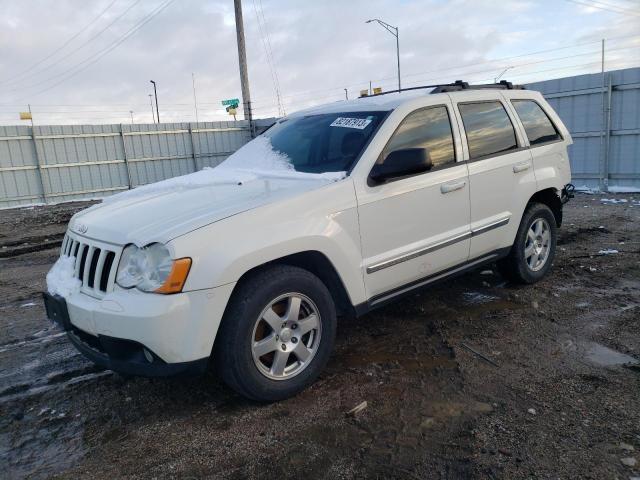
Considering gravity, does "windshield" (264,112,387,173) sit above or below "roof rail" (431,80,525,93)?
below

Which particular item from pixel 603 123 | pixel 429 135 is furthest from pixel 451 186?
pixel 603 123

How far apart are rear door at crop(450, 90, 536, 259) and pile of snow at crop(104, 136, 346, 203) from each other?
4.51 feet

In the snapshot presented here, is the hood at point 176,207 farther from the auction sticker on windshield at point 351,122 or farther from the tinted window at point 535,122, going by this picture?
the tinted window at point 535,122

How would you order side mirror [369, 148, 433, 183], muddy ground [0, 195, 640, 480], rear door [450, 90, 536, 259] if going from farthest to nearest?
rear door [450, 90, 536, 259]
side mirror [369, 148, 433, 183]
muddy ground [0, 195, 640, 480]

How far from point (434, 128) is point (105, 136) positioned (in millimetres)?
16124

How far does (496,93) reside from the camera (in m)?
4.66

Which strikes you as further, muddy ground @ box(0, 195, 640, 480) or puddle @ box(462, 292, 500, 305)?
puddle @ box(462, 292, 500, 305)

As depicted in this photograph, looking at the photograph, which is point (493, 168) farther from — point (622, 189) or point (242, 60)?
point (242, 60)

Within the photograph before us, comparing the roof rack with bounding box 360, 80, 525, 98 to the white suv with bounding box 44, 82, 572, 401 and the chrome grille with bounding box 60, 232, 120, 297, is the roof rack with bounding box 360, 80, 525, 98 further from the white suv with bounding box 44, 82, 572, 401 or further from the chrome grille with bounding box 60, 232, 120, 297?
the chrome grille with bounding box 60, 232, 120, 297

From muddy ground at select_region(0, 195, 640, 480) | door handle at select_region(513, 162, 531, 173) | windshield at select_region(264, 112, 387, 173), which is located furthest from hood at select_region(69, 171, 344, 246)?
door handle at select_region(513, 162, 531, 173)

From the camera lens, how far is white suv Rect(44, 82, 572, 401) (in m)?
2.73

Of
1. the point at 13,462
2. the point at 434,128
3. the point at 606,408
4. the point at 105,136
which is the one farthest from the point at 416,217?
the point at 105,136

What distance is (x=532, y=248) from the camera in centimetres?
498

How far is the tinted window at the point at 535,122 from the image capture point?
4.83m
